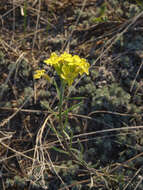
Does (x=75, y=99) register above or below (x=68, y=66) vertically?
below

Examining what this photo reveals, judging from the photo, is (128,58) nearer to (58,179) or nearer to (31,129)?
(31,129)

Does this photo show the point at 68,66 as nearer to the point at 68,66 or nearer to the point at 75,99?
the point at 68,66

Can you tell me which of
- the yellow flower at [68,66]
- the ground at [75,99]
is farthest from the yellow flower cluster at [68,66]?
the ground at [75,99]

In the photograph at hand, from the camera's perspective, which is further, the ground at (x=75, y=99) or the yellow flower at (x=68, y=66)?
the ground at (x=75, y=99)

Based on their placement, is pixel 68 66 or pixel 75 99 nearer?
pixel 68 66

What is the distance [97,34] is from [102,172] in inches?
78.5

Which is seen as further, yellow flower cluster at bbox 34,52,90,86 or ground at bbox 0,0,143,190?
ground at bbox 0,0,143,190

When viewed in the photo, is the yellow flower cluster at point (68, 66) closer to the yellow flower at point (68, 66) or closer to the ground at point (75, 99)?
the yellow flower at point (68, 66)

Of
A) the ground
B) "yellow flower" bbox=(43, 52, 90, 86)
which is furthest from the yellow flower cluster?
the ground

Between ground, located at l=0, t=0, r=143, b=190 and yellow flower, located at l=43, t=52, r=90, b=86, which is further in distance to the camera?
ground, located at l=0, t=0, r=143, b=190

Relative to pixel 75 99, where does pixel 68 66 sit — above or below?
above

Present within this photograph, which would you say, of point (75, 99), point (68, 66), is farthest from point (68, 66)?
point (75, 99)

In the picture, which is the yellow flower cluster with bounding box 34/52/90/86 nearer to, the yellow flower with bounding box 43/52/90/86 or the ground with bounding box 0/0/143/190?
the yellow flower with bounding box 43/52/90/86

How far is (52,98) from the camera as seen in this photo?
304cm
